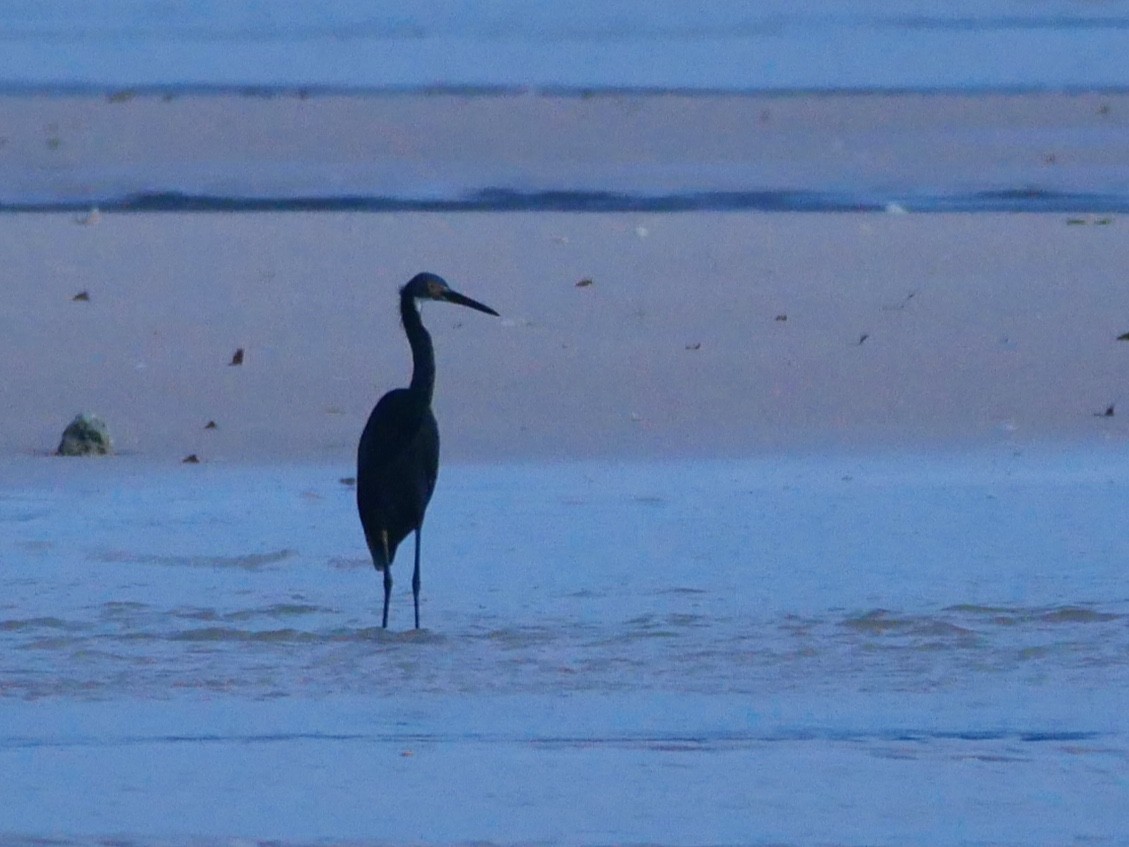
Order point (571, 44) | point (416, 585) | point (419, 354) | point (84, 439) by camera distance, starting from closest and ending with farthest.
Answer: point (416, 585)
point (419, 354)
point (84, 439)
point (571, 44)

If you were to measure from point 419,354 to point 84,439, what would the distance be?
179 cm

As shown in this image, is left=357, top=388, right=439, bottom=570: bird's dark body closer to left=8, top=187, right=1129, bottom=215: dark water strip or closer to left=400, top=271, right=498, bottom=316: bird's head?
left=400, top=271, right=498, bottom=316: bird's head

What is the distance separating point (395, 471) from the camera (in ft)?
23.8

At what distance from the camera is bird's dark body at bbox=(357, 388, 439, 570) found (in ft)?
23.5

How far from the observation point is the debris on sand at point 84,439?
8844 mm

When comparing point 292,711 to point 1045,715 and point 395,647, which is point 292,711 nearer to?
point 395,647

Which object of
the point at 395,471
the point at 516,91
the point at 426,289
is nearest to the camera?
the point at 395,471

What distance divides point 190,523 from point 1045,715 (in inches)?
121

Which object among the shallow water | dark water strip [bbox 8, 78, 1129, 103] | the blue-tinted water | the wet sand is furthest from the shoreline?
the shallow water

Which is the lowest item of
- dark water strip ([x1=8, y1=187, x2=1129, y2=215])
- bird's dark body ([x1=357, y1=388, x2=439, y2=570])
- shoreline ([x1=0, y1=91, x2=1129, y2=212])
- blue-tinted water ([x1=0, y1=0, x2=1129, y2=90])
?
bird's dark body ([x1=357, y1=388, x2=439, y2=570])

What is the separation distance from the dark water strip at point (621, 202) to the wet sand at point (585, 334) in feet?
3.68

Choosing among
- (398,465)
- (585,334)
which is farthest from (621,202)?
(398,465)

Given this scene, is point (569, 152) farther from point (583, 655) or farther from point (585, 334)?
point (583, 655)

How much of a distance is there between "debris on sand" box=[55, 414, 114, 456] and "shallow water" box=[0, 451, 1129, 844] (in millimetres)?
174
